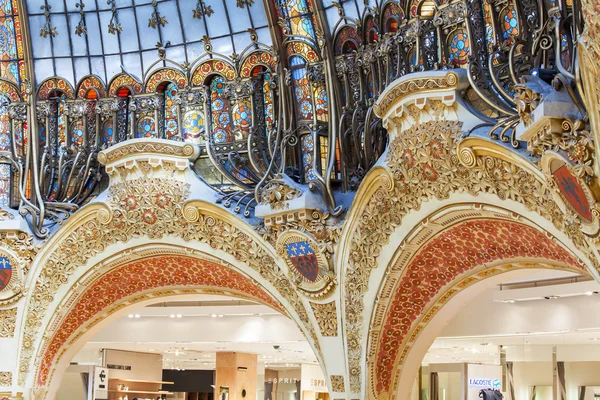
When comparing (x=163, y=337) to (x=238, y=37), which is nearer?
(x=238, y=37)

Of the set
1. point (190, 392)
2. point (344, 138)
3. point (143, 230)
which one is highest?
point (344, 138)

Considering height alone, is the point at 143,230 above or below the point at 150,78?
below

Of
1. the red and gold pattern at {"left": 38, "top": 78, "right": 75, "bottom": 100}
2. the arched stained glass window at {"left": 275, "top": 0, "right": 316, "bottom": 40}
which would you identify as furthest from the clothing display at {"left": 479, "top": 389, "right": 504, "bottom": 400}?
the red and gold pattern at {"left": 38, "top": 78, "right": 75, "bottom": 100}

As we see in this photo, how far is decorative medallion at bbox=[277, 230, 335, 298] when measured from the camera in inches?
602

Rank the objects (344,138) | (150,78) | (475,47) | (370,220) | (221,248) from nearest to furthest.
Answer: (475,47)
(370,220)
(344,138)
(221,248)
(150,78)

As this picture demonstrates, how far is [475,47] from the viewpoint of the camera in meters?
13.2

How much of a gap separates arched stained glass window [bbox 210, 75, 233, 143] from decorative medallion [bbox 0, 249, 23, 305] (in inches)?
188

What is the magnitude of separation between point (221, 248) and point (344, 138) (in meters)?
3.25

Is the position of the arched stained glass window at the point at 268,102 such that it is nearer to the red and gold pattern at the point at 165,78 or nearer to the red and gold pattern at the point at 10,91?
the red and gold pattern at the point at 165,78

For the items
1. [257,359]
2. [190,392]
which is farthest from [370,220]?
[190,392]

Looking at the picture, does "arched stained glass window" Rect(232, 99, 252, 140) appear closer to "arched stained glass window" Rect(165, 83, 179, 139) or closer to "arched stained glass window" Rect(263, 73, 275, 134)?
"arched stained glass window" Rect(263, 73, 275, 134)

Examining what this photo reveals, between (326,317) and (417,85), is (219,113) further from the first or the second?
(417,85)

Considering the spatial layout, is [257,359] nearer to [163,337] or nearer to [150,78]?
[163,337]

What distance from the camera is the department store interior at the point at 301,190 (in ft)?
41.8
